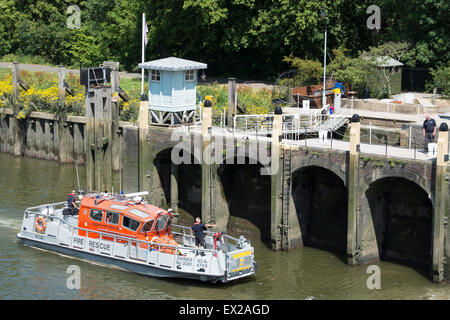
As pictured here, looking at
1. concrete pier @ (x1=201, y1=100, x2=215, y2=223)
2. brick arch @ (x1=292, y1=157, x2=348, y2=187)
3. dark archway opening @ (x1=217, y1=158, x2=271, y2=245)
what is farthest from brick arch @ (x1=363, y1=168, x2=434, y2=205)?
concrete pier @ (x1=201, y1=100, x2=215, y2=223)

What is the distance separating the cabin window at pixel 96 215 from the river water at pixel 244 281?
2.14m

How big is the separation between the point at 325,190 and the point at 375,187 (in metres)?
3.60

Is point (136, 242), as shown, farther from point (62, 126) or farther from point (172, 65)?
point (62, 126)

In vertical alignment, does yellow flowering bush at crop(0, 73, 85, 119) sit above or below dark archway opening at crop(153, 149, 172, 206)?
above

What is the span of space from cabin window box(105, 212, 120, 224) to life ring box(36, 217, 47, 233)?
156 inches

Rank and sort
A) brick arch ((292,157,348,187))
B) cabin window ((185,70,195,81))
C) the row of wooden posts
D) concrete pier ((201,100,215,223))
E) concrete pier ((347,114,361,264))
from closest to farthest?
concrete pier ((347,114,361,264)), brick arch ((292,157,348,187)), concrete pier ((201,100,215,223)), cabin window ((185,70,195,81)), the row of wooden posts

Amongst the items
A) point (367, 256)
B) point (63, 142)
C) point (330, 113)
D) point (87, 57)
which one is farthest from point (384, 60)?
point (87, 57)

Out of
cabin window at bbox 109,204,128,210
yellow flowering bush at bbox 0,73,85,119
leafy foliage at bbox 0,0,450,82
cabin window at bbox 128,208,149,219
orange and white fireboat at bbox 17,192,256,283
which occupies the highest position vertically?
leafy foliage at bbox 0,0,450,82

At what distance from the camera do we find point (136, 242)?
35625 mm

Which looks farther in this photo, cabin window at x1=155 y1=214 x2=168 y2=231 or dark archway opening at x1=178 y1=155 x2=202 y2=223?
dark archway opening at x1=178 y1=155 x2=202 y2=223

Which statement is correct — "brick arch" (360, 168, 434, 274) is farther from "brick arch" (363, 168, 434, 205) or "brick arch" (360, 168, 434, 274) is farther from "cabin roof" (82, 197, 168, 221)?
"cabin roof" (82, 197, 168, 221)

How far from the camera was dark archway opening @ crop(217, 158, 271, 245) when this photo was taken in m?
40.7

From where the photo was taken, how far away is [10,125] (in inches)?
2261

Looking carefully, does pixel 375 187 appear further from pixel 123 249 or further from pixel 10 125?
pixel 10 125
